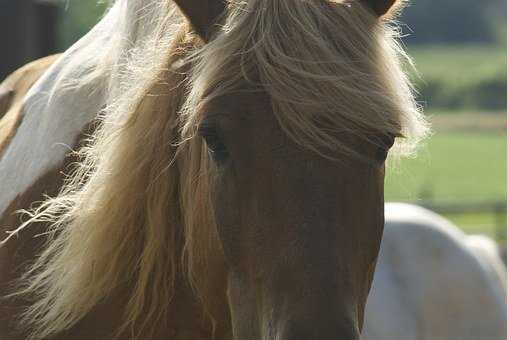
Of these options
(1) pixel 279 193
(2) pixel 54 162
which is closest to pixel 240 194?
(1) pixel 279 193

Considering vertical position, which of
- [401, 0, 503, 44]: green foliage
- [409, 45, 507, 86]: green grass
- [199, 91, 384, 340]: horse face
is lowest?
[401, 0, 503, 44]: green foliage

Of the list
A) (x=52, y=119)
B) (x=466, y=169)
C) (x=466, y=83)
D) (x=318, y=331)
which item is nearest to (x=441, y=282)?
(x=52, y=119)

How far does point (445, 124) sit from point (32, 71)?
37617 millimetres

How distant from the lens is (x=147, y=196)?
2748mm

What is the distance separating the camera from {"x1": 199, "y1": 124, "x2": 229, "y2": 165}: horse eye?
2.41 metres

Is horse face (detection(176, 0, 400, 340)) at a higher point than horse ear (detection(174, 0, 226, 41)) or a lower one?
lower

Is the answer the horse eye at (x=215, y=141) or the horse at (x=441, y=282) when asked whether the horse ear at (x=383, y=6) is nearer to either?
the horse eye at (x=215, y=141)

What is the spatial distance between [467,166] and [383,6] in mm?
31616

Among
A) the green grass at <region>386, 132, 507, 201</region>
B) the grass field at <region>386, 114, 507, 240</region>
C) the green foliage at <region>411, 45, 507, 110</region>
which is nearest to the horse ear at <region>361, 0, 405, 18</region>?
the grass field at <region>386, 114, 507, 240</region>

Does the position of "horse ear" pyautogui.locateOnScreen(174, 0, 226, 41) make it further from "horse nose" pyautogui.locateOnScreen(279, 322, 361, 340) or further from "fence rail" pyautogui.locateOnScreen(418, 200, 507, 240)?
"fence rail" pyautogui.locateOnScreen(418, 200, 507, 240)

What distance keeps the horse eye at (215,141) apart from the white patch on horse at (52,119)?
1.99 feet

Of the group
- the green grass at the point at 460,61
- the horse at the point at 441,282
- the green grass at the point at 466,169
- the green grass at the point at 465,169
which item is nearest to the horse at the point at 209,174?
the horse at the point at 441,282

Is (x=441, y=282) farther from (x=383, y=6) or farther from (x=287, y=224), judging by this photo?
(x=287, y=224)

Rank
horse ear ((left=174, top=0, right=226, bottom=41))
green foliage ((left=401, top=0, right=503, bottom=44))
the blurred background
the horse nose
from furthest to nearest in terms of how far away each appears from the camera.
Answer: green foliage ((left=401, top=0, right=503, bottom=44)) → the blurred background → horse ear ((left=174, top=0, right=226, bottom=41)) → the horse nose
